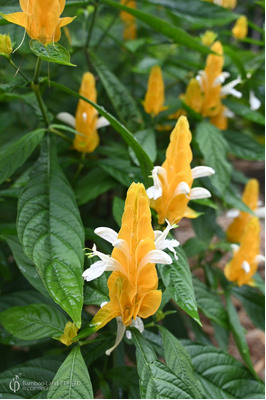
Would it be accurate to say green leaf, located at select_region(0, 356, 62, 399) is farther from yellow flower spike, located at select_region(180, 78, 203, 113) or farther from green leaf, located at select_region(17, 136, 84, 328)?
yellow flower spike, located at select_region(180, 78, 203, 113)

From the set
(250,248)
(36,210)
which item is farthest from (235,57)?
(36,210)

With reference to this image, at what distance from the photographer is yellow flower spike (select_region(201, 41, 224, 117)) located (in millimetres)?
1260

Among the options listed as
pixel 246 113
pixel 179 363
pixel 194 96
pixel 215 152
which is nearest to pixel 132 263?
pixel 179 363

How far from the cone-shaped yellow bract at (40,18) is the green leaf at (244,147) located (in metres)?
0.83

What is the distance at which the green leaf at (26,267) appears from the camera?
2.69ft

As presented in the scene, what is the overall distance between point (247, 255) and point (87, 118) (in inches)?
22.6

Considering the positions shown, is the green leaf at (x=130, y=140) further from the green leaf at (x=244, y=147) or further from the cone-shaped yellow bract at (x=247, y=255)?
the green leaf at (x=244, y=147)

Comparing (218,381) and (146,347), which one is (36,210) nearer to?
(146,347)

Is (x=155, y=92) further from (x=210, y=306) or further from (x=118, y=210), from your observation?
(x=210, y=306)

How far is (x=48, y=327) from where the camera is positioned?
0.79 meters

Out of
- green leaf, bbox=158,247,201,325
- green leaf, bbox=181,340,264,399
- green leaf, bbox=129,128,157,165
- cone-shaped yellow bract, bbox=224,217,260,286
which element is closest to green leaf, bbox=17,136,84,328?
green leaf, bbox=158,247,201,325

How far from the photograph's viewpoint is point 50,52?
0.71 m

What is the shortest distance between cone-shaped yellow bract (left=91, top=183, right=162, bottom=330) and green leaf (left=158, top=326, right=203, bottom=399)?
4.6 inches

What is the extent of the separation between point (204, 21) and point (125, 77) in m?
0.46
